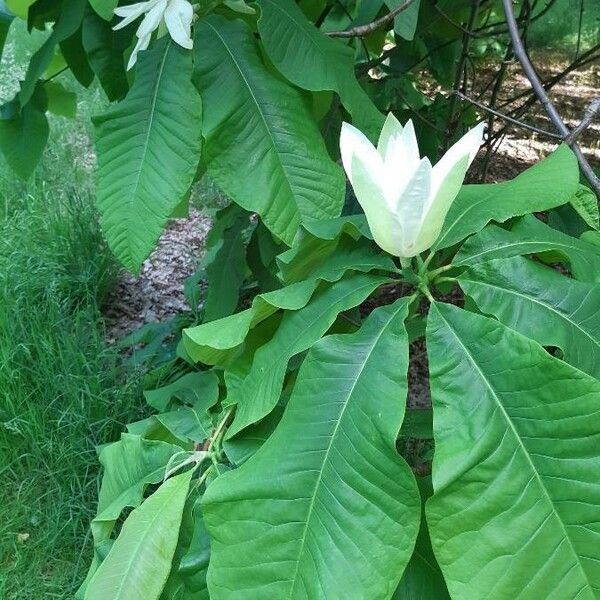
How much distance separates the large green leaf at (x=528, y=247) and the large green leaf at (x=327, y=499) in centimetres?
16

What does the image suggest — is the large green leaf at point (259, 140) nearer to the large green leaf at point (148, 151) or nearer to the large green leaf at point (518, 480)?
the large green leaf at point (148, 151)

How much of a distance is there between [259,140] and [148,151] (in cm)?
16

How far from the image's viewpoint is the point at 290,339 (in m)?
0.76

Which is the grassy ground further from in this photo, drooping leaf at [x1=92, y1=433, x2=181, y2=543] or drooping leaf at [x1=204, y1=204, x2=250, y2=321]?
drooping leaf at [x1=92, y1=433, x2=181, y2=543]

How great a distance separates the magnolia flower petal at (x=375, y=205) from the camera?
70cm

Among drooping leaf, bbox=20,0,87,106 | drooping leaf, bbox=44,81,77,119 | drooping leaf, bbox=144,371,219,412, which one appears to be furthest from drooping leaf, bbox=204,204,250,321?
drooping leaf, bbox=20,0,87,106

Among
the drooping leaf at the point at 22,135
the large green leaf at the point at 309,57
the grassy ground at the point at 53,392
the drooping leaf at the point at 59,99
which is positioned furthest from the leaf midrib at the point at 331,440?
the grassy ground at the point at 53,392

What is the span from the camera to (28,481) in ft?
7.29

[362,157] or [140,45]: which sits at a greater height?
[140,45]

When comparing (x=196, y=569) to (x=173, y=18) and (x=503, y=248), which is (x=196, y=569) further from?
(x=173, y=18)

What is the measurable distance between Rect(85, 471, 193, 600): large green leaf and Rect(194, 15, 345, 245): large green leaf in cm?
39

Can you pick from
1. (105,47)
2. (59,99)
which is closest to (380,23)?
(105,47)

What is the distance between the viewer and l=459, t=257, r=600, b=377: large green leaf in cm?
68

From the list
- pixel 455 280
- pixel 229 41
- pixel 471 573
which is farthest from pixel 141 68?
pixel 471 573
